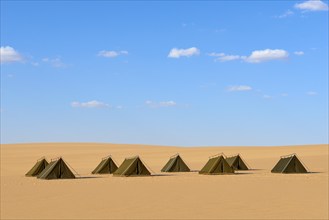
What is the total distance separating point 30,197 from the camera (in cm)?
2412

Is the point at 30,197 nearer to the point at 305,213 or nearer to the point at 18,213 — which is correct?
the point at 18,213

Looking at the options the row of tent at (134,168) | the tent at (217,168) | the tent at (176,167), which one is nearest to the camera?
the row of tent at (134,168)

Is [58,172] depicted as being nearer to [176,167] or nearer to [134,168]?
[134,168]

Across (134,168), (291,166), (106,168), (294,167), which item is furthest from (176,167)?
(294,167)

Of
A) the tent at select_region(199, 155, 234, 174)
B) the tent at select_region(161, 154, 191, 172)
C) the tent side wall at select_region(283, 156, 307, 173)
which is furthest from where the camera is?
the tent at select_region(161, 154, 191, 172)

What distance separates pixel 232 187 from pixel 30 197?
10006 mm

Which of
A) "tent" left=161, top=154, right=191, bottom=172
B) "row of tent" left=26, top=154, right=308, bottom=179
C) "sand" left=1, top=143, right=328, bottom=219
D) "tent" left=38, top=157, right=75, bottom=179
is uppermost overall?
"tent" left=161, top=154, right=191, bottom=172

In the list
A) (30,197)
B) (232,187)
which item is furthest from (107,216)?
(232,187)

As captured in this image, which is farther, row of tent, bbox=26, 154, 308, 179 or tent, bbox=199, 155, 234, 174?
Answer: tent, bbox=199, 155, 234, 174

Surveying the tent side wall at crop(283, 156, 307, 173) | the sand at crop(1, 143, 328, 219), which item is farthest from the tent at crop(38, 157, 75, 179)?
the tent side wall at crop(283, 156, 307, 173)

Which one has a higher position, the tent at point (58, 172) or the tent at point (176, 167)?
the tent at point (176, 167)

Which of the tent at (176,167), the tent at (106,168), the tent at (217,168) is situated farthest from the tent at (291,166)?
the tent at (106,168)

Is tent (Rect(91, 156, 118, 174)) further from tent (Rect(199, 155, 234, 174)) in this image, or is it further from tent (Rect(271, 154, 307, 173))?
tent (Rect(271, 154, 307, 173))

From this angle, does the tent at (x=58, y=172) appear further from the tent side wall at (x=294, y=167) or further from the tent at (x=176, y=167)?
the tent side wall at (x=294, y=167)
